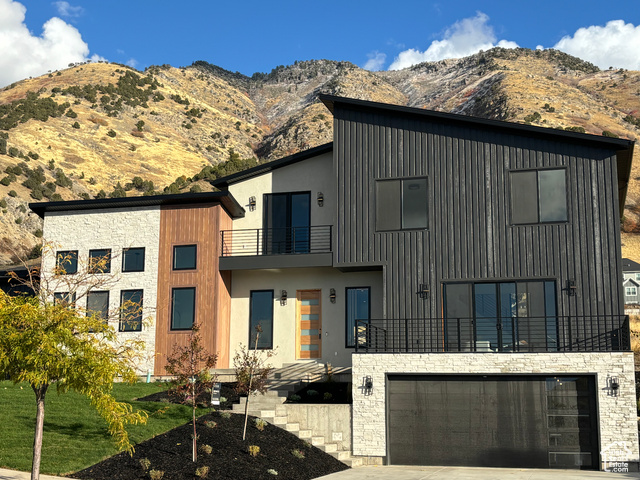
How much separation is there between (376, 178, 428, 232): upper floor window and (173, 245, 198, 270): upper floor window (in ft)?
20.9

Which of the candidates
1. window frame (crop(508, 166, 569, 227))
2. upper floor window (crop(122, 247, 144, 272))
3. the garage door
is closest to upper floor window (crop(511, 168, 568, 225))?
window frame (crop(508, 166, 569, 227))

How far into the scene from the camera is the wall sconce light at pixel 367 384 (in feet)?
59.8

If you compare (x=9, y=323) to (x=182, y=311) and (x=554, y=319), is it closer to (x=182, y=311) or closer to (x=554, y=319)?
(x=182, y=311)

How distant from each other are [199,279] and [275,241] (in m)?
2.87

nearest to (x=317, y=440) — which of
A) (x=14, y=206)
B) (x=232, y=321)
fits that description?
(x=232, y=321)

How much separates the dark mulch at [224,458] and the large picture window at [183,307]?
5178 mm

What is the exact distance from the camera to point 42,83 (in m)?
92.2

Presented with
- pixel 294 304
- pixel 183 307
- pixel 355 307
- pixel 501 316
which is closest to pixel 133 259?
pixel 183 307

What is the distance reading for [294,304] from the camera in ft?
75.0

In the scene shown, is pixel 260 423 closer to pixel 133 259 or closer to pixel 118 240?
pixel 133 259

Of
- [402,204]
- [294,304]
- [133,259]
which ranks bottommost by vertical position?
[294,304]

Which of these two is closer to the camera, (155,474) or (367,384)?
(155,474)

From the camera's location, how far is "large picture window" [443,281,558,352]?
18891mm

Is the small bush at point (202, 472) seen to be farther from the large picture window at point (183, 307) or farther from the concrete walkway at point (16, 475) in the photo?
the large picture window at point (183, 307)
